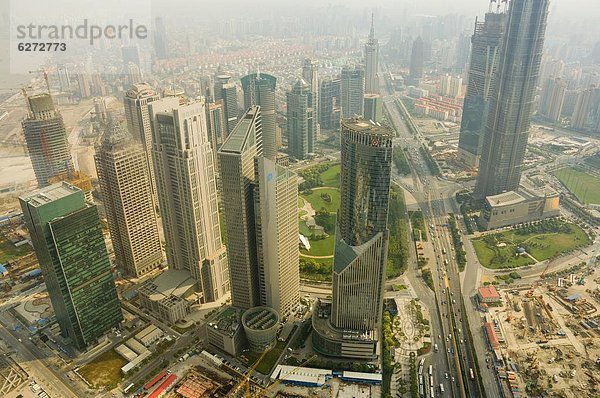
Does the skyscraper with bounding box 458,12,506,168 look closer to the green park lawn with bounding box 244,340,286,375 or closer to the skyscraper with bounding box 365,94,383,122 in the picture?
the skyscraper with bounding box 365,94,383,122

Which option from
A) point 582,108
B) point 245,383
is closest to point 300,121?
point 245,383

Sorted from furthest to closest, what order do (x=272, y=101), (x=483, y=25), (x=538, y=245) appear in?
(x=272, y=101) → (x=483, y=25) → (x=538, y=245)

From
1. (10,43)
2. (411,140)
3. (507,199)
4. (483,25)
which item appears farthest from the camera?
(411,140)

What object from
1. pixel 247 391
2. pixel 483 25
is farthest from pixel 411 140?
pixel 247 391

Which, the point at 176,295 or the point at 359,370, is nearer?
the point at 359,370

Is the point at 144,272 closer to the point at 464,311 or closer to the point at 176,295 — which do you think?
the point at 176,295

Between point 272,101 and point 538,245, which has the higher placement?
point 272,101

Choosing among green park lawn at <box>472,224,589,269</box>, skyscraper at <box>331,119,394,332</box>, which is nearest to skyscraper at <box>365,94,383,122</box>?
green park lawn at <box>472,224,589,269</box>

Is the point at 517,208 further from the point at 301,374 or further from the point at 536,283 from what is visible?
the point at 301,374
